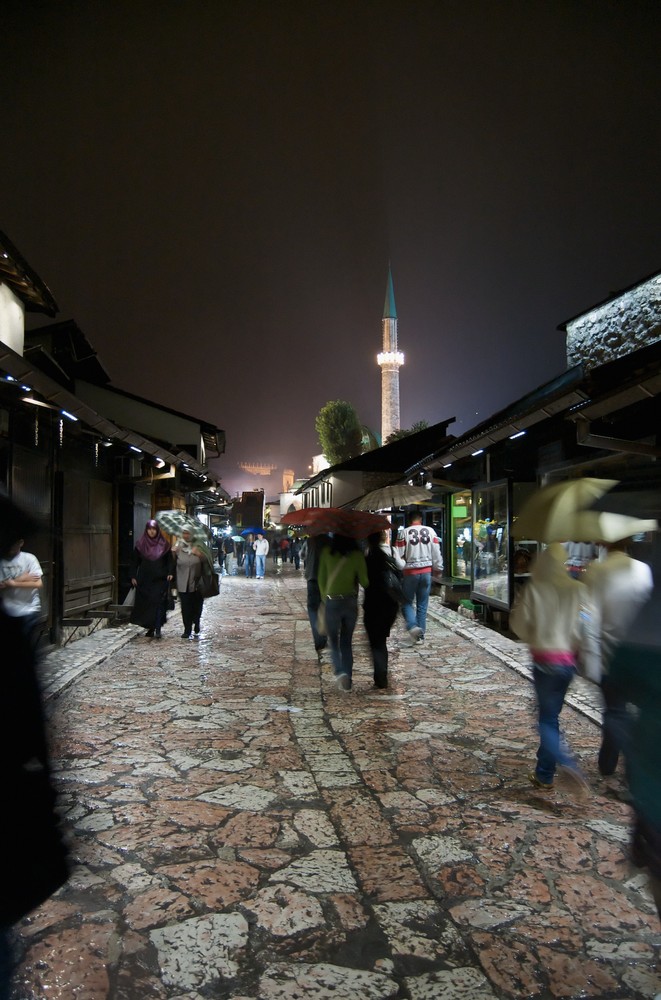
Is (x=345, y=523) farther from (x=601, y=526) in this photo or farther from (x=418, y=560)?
(x=601, y=526)

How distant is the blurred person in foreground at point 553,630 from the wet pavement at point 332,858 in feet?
2.16

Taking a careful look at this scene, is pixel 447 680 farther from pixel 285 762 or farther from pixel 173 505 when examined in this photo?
pixel 173 505

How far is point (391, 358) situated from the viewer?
8531 centimetres

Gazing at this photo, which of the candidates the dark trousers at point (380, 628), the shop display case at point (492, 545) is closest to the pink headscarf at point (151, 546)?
the dark trousers at point (380, 628)

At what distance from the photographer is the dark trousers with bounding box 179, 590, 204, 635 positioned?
39.9 ft

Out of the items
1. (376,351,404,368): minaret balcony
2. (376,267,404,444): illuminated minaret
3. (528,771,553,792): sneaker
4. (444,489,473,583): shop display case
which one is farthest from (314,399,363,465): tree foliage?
(528,771,553,792): sneaker

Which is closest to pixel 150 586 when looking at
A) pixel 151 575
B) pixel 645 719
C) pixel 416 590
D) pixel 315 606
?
pixel 151 575

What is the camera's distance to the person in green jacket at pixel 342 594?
8195mm

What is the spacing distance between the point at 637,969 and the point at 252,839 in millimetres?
2395

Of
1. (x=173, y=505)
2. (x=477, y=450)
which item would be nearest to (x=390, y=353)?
(x=173, y=505)

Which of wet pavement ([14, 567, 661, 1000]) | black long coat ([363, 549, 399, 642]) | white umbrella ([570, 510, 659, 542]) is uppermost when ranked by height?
white umbrella ([570, 510, 659, 542])

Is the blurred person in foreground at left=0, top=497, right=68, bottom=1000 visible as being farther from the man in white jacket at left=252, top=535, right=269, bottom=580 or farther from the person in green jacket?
the man in white jacket at left=252, top=535, right=269, bottom=580

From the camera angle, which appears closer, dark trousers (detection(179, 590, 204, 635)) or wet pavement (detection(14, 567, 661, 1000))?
wet pavement (detection(14, 567, 661, 1000))

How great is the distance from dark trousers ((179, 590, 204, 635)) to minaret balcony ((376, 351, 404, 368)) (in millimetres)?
76275
